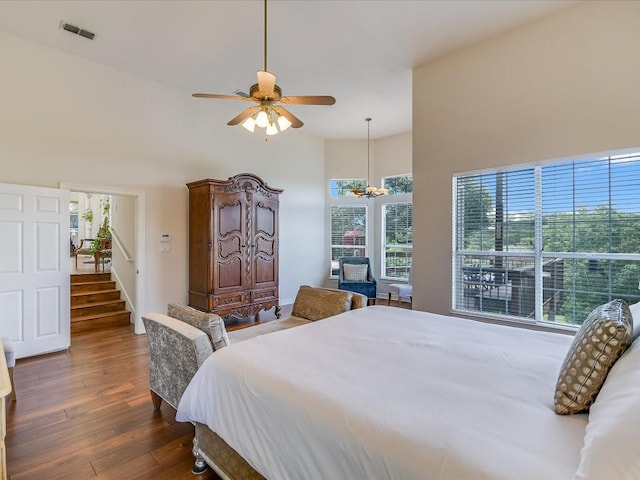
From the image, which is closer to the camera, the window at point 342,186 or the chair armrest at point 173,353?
the chair armrest at point 173,353

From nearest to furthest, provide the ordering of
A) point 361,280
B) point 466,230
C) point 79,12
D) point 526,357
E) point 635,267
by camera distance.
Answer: point 526,357
point 635,267
point 79,12
point 466,230
point 361,280

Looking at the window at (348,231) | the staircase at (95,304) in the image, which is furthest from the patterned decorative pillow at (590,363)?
the window at (348,231)

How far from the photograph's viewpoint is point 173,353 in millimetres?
2279

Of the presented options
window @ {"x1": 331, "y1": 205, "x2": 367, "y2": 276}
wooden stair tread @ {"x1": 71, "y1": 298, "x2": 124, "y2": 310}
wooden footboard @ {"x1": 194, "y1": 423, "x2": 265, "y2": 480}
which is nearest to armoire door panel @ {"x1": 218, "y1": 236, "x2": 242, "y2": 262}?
wooden stair tread @ {"x1": 71, "y1": 298, "x2": 124, "y2": 310}

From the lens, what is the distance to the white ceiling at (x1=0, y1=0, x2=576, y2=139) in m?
3.25

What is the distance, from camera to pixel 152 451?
218 cm

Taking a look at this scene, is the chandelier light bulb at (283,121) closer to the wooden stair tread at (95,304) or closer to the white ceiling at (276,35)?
the white ceiling at (276,35)

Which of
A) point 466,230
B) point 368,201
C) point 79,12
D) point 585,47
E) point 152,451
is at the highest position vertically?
point 79,12

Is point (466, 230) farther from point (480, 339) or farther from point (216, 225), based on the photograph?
point (216, 225)

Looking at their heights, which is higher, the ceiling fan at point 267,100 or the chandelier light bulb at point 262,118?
the ceiling fan at point 267,100

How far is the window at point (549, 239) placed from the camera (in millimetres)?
3100

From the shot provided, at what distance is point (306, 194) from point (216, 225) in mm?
2752

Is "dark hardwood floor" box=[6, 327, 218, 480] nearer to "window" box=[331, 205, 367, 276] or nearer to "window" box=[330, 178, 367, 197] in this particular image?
"window" box=[331, 205, 367, 276]

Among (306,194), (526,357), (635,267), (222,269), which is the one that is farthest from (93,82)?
(635,267)
